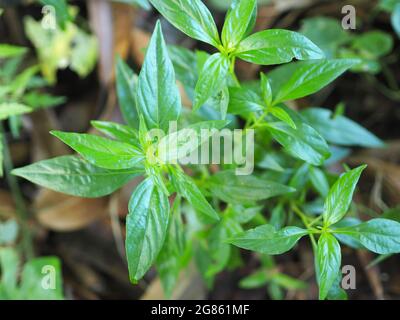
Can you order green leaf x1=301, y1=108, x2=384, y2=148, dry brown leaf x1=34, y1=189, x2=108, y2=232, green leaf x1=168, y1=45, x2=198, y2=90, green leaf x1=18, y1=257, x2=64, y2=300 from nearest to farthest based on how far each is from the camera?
green leaf x1=168, y1=45, x2=198, y2=90 → green leaf x1=301, y1=108, x2=384, y2=148 → green leaf x1=18, y1=257, x2=64, y2=300 → dry brown leaf x1=34, y1=189, x2=108, y2=232

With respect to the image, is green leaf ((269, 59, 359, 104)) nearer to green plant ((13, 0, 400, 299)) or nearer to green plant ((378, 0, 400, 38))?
green plant ((13, 0, 400, 299))

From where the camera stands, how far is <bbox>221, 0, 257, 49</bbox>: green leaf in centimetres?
65

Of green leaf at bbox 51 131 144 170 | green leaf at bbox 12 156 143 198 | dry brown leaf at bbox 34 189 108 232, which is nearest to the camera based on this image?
green leaf at bbox 51 131 144 170

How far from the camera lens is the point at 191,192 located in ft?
2.15

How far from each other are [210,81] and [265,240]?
0.23 m

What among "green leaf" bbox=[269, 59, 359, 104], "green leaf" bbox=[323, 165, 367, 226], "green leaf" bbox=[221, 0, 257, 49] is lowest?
"green leaf" bbox=[323, 165, 367, 226]

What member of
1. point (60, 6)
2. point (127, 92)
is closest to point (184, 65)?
point (127, 92)

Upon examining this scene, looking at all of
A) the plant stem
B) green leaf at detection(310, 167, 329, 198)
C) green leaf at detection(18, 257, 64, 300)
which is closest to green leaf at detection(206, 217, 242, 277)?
green leaf at detection(310, 167, 329, 198)

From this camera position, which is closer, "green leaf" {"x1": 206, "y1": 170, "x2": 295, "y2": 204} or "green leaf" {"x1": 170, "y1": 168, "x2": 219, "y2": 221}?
"green leaf" {"x1": 170, "y1": 168, "x2": 219, "y2": 221}

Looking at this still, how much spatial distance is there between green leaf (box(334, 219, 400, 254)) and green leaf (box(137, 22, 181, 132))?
0.98ft

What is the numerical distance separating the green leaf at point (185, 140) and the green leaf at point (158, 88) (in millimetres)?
44
